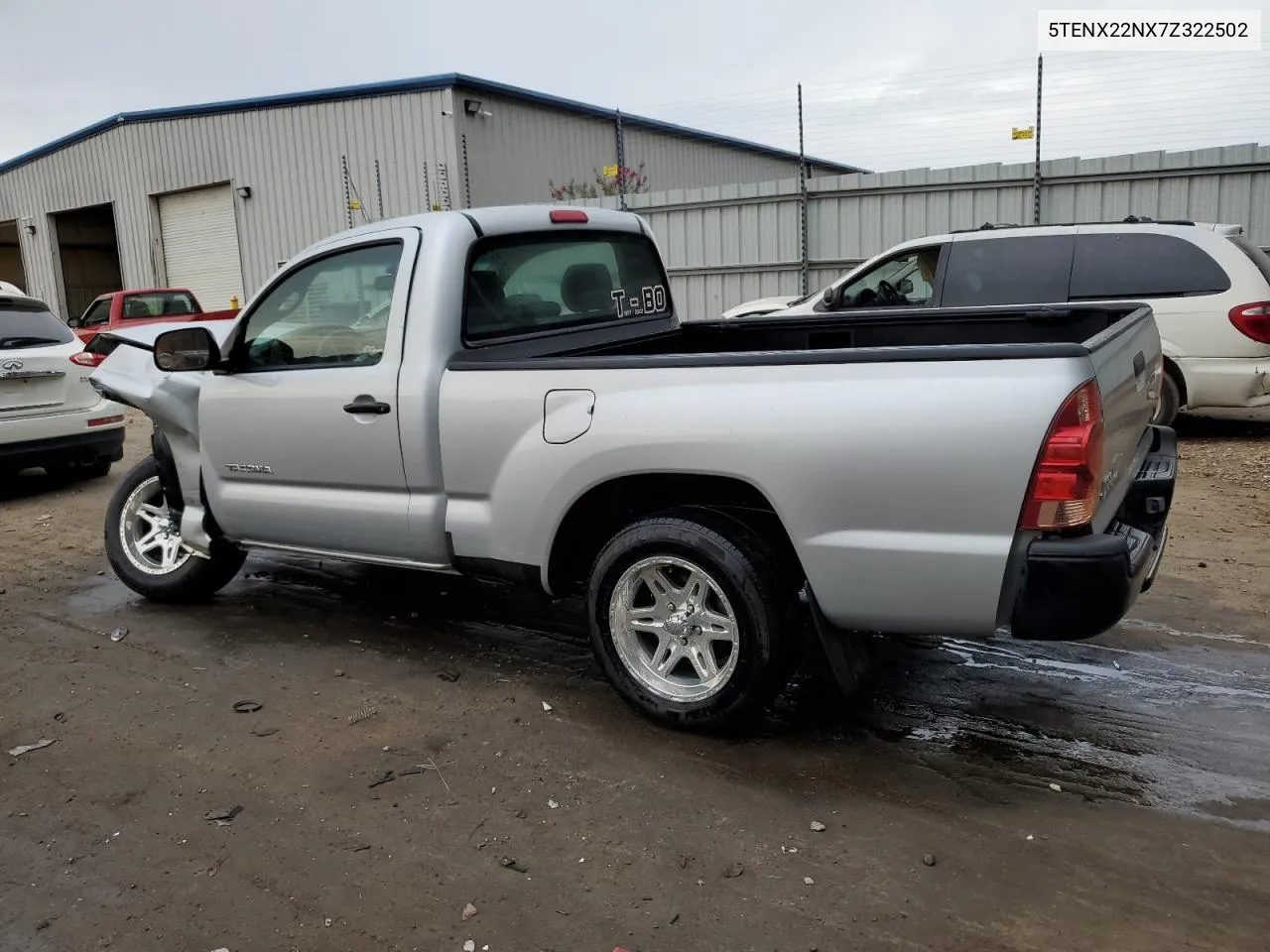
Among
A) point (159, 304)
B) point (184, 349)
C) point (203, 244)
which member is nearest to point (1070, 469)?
point (184, 349)

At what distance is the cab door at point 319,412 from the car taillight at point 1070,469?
98.1 inches

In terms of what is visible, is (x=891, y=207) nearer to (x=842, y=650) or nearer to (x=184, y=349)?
(x=184, y=349)

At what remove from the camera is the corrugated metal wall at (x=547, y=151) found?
59.8 feet

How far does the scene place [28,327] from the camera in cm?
842

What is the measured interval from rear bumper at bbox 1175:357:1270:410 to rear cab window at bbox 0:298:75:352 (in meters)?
9.44

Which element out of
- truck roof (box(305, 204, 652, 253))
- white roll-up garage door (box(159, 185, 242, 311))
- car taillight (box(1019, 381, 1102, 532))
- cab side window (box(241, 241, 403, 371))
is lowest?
car taillight (box(1019, 381, 1102, 532))

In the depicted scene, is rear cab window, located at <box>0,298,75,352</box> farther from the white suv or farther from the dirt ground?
the white suv

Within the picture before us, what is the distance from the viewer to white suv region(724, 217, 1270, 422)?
8367 mm


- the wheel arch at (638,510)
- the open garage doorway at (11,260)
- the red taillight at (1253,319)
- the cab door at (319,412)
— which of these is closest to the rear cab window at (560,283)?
the cab door at (319,412)

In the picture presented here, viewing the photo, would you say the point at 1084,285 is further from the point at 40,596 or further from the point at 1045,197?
the point at 40,596

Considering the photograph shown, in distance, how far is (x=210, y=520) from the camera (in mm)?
5094

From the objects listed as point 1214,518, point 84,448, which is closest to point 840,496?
point 1214,518

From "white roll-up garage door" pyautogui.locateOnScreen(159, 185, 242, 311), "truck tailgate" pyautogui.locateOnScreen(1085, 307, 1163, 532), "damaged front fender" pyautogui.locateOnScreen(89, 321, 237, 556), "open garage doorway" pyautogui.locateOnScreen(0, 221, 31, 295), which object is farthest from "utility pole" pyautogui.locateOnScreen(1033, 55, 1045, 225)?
"open garage doorway" pyautogui.locateOnScreen(0, 221, 31, 295)

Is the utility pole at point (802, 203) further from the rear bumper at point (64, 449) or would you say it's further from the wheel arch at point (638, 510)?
the wheel arch at point (638, 510)
